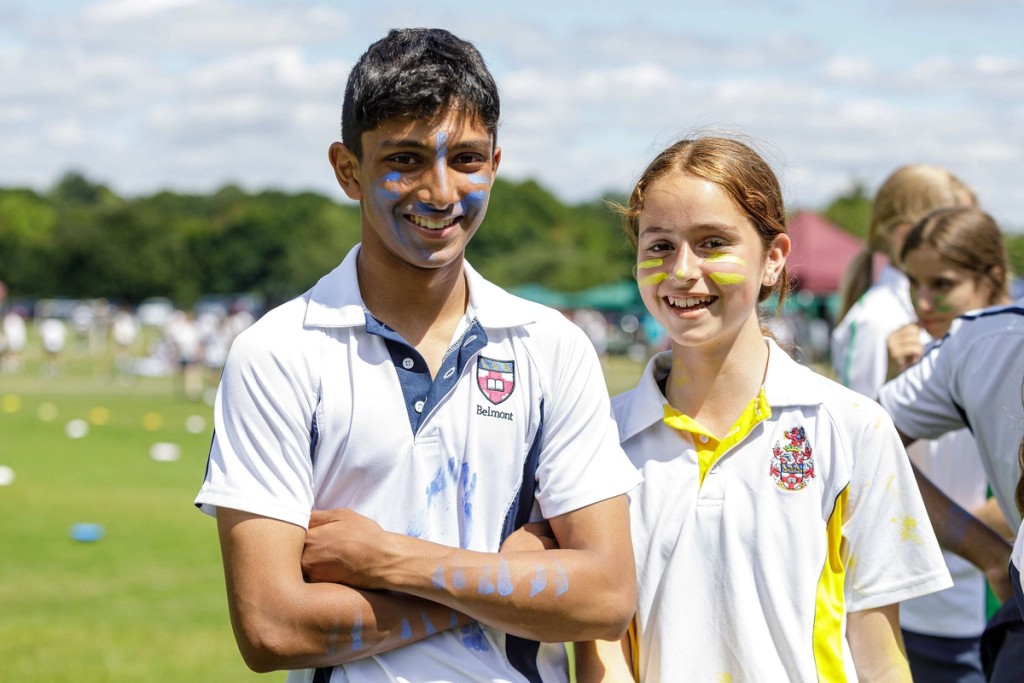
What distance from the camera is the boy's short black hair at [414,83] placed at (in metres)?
2.80

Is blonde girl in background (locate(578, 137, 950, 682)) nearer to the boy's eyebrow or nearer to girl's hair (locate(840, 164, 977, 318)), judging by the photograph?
the boy's eyebrow

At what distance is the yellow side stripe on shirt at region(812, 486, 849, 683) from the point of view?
9.61ft

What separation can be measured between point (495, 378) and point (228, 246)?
139839 millimetres

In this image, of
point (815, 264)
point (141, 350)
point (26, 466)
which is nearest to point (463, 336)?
point (26, 466)

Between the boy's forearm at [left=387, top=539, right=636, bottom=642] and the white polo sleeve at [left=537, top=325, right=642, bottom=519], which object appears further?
the white polo sleeve at [left=537, top=325, right=642, bottom=519]

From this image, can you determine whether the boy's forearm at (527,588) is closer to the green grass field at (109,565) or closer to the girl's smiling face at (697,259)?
the girl's smiling face at (697,259)

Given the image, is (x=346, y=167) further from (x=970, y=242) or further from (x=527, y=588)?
(x=970, y=242)

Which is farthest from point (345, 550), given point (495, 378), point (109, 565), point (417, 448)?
point (109, 565)

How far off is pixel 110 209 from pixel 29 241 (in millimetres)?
13564

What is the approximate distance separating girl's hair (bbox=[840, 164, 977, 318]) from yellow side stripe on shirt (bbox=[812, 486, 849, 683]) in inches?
105

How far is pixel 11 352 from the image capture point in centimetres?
3834

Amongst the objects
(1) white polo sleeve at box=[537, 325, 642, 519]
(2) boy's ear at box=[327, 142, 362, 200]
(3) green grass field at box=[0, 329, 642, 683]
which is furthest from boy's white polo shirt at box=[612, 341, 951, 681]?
(3) green grass field at box=[0, 329, 642, 683]

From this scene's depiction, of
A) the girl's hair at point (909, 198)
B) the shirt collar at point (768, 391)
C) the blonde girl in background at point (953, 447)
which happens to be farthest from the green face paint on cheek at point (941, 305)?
the shirt collar at point (768, 391)

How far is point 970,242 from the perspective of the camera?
14.7ft
